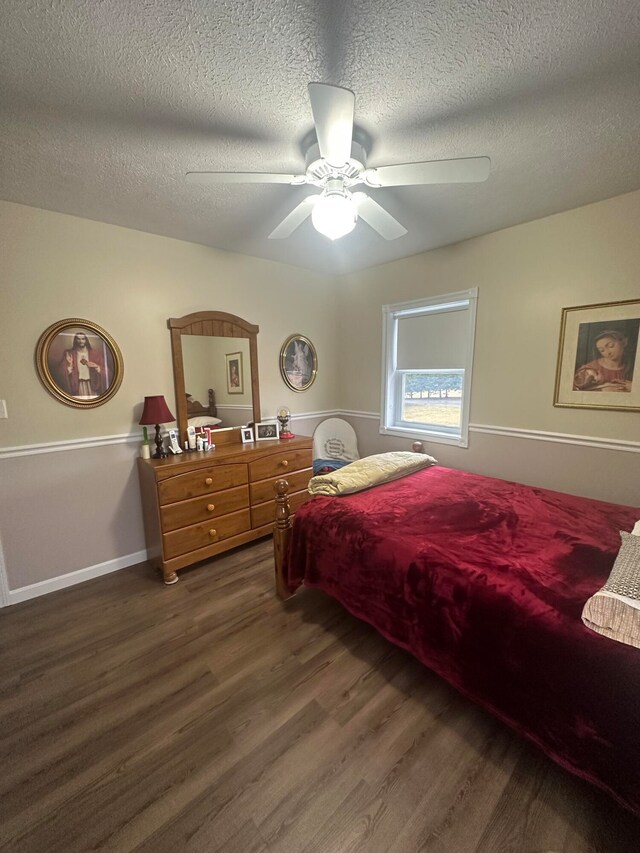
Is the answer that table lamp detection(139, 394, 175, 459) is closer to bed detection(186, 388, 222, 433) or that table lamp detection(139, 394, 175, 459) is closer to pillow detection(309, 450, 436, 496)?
bed detection(186, 388, 222, 433)

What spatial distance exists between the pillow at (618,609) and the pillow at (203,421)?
110 inches

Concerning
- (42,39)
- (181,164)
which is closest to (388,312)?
(181,164)

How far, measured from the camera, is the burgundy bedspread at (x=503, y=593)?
1057 millimetres

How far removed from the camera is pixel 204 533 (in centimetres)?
260

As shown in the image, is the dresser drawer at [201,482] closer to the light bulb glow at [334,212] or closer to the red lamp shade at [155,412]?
the red lamp shade at [155,412]

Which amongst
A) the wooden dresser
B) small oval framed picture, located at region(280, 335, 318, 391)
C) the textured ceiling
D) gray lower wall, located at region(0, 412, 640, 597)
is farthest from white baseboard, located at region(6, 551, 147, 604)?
the textured ceiling

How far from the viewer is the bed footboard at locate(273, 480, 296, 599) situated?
7.09ft

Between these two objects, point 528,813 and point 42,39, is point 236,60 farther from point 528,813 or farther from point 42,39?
point 528,813

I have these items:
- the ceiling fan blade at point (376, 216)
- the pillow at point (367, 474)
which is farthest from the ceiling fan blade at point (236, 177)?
the pillow at point (367, 474)

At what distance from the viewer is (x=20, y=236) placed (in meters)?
2.16

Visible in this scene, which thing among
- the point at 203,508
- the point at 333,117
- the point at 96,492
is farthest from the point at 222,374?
the point at 333,117

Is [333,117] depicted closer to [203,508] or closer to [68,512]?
[203,508]

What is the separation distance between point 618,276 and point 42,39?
10.4 ft

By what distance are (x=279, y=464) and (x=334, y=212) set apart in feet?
6.73
